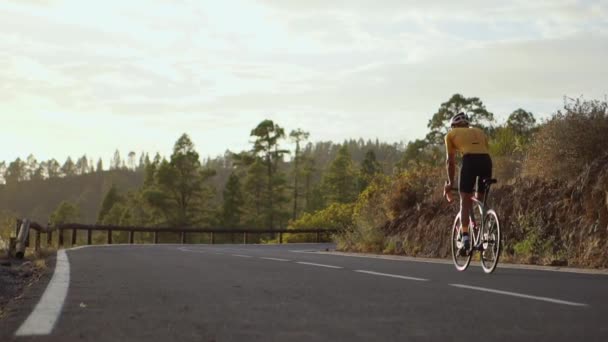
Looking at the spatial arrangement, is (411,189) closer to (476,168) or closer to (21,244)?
(21,244)

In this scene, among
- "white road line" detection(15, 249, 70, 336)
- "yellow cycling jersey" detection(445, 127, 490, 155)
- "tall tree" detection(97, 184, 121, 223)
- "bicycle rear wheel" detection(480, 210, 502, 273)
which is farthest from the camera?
"tall tree" detection(97, 184, 121, 223)

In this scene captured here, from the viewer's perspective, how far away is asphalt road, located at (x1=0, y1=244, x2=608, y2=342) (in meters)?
5.03

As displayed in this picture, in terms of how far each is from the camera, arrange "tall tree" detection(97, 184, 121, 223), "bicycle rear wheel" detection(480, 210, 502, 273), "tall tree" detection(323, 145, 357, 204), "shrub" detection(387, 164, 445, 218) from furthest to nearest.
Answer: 1. "tall tree" detection(97, 184, 121, 223)
2. "tall tree" detection(323, 145, 357, 204)
3. "shrub" detection(387, 164, 445, 218)
4. "bicycle rear wheel" detection(480, 210, 502, 273)

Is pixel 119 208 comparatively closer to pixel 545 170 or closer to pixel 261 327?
pixel 545 170

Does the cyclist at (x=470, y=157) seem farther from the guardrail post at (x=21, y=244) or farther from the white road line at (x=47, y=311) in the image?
the guardrail post at (x=21, y=244)

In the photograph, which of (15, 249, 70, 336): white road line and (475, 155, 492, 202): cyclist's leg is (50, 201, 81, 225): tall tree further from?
(15, 249, 70, 336): white road line

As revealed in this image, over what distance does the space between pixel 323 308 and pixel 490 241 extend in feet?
16.1

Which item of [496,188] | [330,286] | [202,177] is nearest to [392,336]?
[330,286]

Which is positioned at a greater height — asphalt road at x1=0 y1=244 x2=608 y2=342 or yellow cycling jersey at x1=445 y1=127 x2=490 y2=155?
yellow cycling jersey at x1=445 y1=127 x2=490 y2=155

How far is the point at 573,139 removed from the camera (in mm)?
14445

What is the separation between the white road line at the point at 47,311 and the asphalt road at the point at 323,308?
22mm

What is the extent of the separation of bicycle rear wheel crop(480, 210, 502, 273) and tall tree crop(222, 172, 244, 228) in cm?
7663

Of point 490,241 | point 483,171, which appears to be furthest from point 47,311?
point 483,171

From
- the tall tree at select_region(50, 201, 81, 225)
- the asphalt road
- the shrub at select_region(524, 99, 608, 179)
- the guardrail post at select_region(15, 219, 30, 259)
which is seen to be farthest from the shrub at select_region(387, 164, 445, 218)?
the tall tree at select_region(50, 201, 81, 225)
